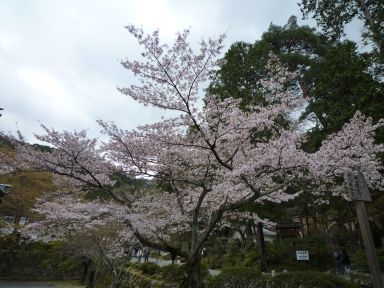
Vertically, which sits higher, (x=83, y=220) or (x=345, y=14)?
(x=345, y=14)

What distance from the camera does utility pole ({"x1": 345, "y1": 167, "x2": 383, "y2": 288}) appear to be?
173 inches

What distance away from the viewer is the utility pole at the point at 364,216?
4.39m

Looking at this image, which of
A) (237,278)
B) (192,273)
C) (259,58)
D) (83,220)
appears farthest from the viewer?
(259,58)

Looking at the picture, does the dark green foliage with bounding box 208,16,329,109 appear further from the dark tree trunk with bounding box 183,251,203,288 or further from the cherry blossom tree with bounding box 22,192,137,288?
the dark tree trunk with bounding box 183,251,203,288

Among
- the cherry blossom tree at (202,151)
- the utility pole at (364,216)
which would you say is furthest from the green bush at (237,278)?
the utility pole at (364,216)

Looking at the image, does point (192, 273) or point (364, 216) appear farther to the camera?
point (192, 273)

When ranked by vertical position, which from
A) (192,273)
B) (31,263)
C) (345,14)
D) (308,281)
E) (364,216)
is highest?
(345,14)

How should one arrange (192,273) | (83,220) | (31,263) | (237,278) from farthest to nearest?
(31,263) < (237,278) < (83,220) < (192,273)

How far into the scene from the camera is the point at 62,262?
23.5 m

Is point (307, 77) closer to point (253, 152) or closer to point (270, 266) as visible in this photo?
point (270, 266)

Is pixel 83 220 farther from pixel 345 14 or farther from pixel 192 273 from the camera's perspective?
pixel 345 14

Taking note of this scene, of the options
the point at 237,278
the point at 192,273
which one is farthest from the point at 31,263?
the point at 192,273

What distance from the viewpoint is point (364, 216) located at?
460 centimetres

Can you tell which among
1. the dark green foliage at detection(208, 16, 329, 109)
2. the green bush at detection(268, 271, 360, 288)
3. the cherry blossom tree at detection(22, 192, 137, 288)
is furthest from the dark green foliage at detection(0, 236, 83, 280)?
A: the green bush at detection(268, 271, 360, 288)
